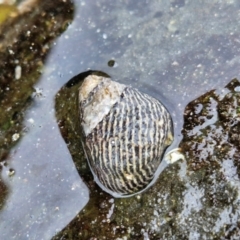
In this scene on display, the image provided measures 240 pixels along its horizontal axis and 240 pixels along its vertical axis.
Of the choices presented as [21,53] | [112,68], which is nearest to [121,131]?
[112,68]

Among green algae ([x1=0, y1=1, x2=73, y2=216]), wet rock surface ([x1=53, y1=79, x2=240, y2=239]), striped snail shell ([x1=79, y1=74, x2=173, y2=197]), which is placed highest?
green algae ([x1=0, y1=1, x2=73, y2=216])

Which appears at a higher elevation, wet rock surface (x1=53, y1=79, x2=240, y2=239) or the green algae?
the green algae

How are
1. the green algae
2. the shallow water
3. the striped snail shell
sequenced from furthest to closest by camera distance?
the green algae, the shallow water, the striped snail shell

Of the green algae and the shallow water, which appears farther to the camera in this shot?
the green algae

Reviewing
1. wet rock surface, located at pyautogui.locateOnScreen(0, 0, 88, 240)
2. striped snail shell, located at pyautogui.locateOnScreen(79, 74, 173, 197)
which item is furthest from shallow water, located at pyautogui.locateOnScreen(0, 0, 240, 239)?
striped snail shell, located at pyautogui.locateOnScreen(79, 74, 173, 197)

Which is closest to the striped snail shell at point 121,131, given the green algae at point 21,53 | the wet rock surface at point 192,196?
the wet rock surface at point 192,196

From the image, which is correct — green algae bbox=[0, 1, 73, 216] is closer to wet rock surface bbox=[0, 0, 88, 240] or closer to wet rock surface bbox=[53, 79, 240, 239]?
wet rock surface bbox=[0, 0, 88, 240]

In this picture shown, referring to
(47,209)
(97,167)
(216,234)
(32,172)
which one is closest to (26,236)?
(47,209)

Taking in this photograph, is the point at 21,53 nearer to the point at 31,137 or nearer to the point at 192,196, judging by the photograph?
the point at 31,137
